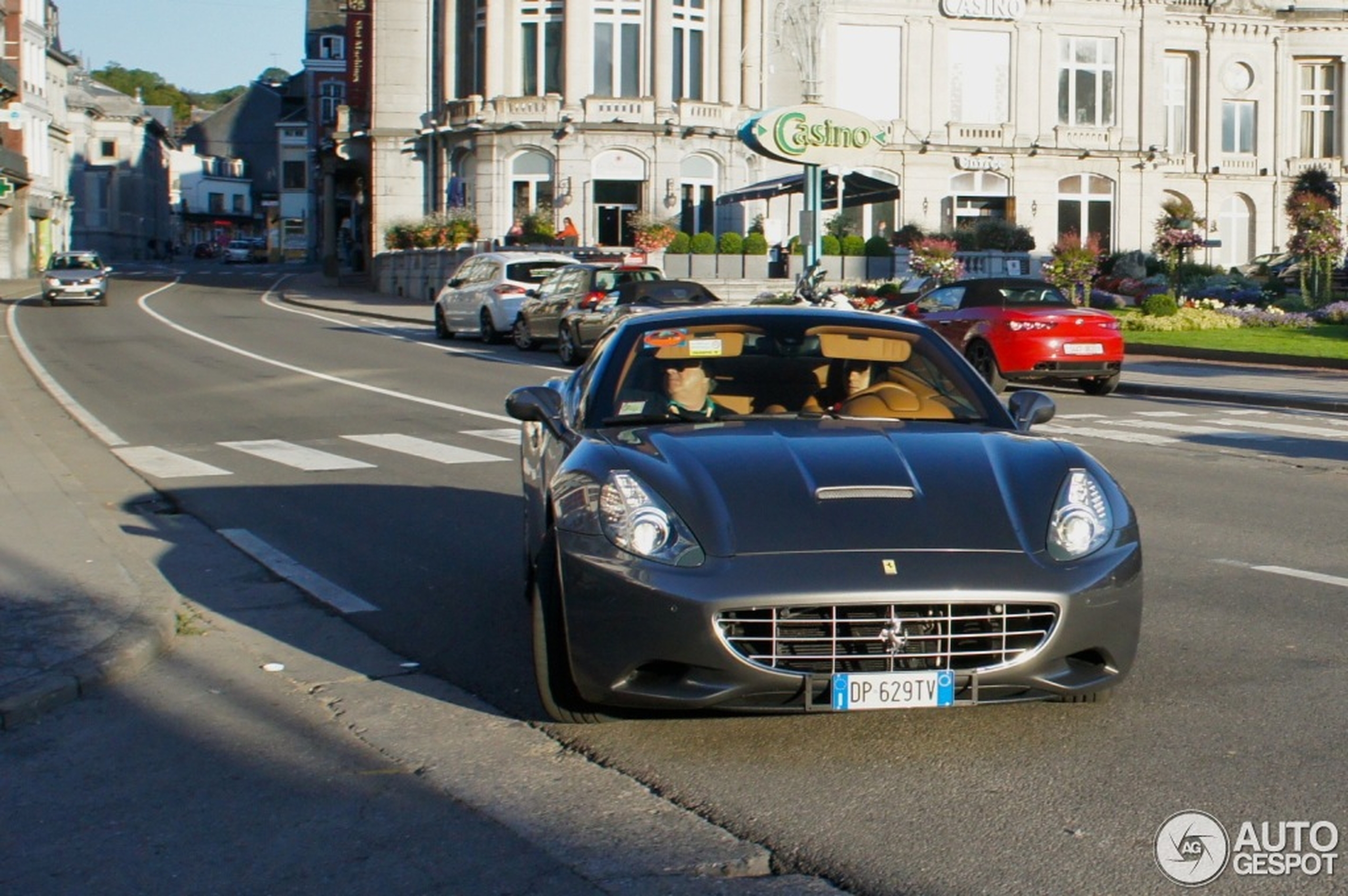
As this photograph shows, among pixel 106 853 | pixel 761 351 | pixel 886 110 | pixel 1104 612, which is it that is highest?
pixel 886 110

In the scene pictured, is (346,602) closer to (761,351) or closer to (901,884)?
(761,351)

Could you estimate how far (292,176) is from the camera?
12850cm

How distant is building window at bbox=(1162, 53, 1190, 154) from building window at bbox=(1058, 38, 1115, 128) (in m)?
3.37

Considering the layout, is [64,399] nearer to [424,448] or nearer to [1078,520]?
[424,448]

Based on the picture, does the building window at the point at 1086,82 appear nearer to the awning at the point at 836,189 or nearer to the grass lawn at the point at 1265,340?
the awning at the point at 836,189

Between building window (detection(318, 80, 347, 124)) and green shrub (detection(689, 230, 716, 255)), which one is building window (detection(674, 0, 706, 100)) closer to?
green shrub (detection(689, 230, 716, 255))

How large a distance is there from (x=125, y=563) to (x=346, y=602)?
1.30 m

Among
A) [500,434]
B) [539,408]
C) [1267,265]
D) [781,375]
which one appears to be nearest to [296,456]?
[500,434]

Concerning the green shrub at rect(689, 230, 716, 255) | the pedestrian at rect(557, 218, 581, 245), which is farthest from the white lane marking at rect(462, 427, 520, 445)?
the pedestrian at rect(557, 218, 581, 245)

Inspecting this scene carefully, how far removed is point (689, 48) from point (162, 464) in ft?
138

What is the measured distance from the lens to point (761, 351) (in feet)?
23.4

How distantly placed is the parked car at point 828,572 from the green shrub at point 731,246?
1602 inches

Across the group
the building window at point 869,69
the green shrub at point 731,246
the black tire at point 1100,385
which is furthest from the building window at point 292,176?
the black tire at point 1100,385

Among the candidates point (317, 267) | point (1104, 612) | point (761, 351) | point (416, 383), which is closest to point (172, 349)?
point (416, 383)
